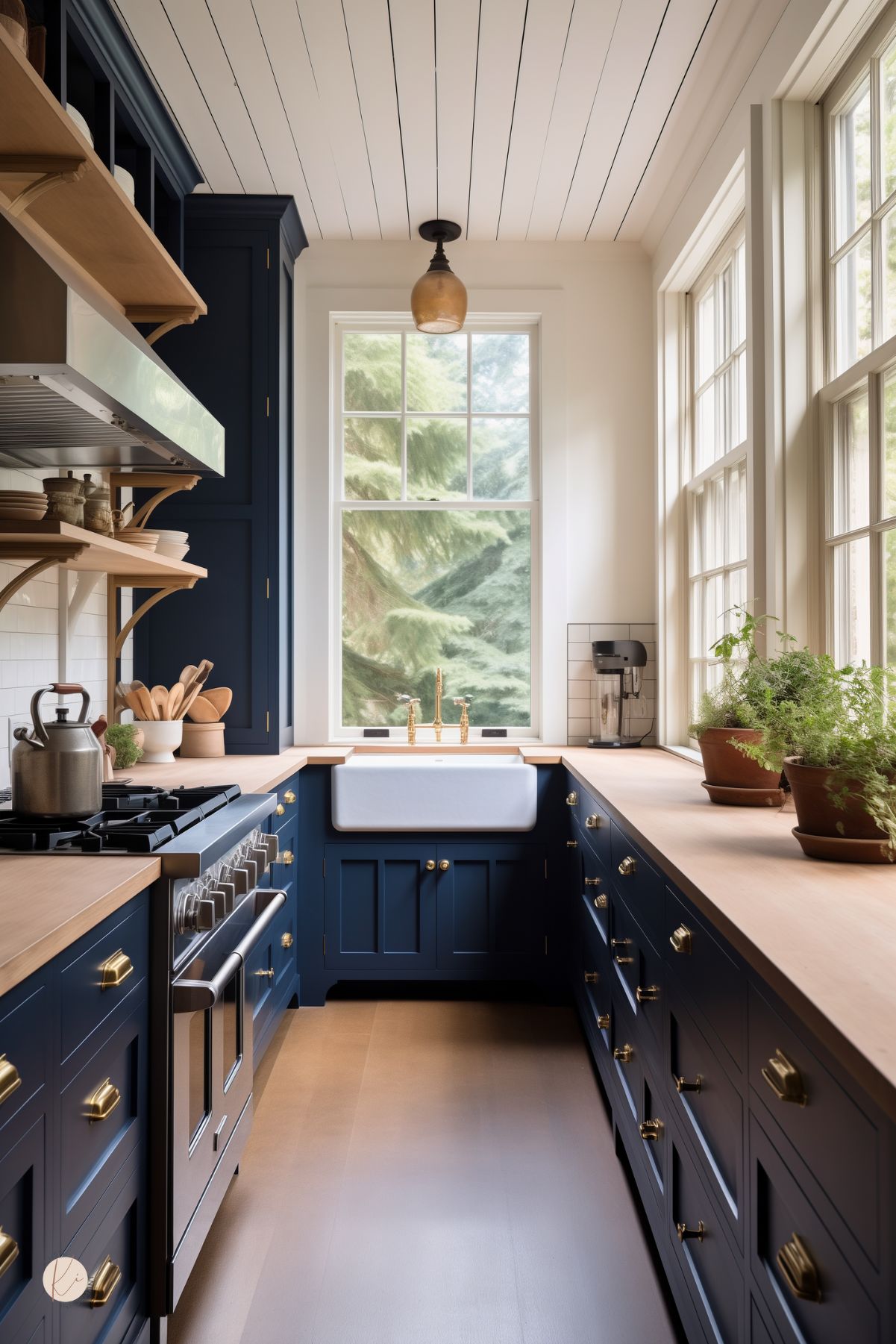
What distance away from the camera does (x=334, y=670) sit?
4.02m

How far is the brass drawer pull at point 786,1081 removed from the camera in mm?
1019

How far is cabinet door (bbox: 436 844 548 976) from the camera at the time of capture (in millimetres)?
3424

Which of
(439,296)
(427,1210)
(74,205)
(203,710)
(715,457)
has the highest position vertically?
(439,296)

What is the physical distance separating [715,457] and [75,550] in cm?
226

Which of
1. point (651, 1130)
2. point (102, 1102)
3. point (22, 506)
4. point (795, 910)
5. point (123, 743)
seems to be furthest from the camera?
point (123, 743)

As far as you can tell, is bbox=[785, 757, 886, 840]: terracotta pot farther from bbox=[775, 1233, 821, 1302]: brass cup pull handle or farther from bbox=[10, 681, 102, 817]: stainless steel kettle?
bbox=[10, 681, 102, 817]: stainless steel kettle

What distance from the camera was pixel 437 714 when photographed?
3.97 m

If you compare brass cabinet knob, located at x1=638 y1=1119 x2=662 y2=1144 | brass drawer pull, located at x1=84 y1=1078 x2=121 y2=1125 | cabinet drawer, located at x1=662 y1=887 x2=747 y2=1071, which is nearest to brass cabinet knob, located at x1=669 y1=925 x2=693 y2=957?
cabinet drawer, located at x1=662 y1=887 x2=747 y2=1071

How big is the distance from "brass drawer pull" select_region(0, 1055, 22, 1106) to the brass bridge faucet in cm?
279

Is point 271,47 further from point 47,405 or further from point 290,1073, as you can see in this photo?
point 290,1073

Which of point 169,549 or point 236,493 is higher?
point 236,493

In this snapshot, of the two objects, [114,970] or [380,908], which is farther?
[380,908]

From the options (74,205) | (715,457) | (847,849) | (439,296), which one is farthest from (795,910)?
(439,296)

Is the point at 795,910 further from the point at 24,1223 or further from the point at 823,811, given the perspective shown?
the point at 24,1223
